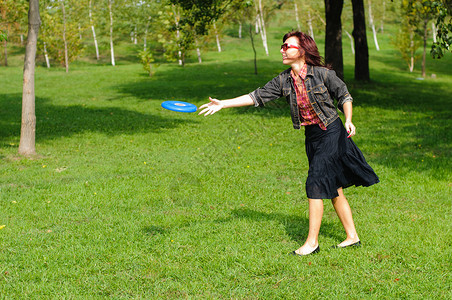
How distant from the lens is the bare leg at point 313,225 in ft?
15.2

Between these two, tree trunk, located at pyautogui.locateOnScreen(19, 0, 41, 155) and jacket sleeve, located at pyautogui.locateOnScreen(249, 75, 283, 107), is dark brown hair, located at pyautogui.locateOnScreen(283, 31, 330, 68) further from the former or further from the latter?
tree trunk, located at pyautogui.locateOnScreen(19, 0, 41, 155)

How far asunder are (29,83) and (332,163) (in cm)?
791

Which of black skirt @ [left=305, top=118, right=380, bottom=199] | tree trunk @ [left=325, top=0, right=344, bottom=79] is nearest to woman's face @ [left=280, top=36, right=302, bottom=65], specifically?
black skirt @ [left=305, top=118, right=380, bottom=199]

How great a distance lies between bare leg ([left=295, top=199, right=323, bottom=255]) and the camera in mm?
4621

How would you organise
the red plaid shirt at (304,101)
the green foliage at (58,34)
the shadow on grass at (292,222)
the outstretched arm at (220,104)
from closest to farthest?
the outstretched arm at (220,104) < the red plaid shirt at (304,101) < the shadow on grass at (292,222) < the green foliage at (58,34)

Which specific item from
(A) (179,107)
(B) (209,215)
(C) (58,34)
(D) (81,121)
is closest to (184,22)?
(D) (81,121)

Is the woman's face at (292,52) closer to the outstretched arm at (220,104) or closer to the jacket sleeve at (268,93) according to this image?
the jacket sleeve at (268,93)

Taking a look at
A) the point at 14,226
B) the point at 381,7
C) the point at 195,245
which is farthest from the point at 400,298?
the point at 381,7

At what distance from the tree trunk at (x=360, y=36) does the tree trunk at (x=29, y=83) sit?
14.9 metres

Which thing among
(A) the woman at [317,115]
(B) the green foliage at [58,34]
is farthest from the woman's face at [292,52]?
(B) the green foliage at [58,34]

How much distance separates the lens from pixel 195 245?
499cm

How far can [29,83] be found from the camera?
10203 mm

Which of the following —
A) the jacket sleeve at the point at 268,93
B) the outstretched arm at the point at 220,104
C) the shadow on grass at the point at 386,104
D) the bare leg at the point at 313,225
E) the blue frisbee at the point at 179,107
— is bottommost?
the shadow on grass at the point at 386,104

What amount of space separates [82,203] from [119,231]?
142 centimetres
